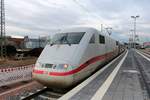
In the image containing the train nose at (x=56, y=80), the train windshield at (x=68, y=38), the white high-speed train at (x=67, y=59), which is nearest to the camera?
the train nose at (x=56, y=80)

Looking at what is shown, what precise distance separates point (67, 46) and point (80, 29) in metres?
1.67

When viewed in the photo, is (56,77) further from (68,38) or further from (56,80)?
(68,38)

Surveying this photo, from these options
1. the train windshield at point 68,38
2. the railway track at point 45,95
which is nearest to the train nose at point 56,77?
the railway track at point 45,95

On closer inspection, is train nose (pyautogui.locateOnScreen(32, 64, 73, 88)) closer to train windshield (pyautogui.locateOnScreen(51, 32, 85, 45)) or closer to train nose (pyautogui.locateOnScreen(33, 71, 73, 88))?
train nose (pyautogui.locateOnScreen(33, 71, 73, 88))

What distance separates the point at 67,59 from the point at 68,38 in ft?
6.16

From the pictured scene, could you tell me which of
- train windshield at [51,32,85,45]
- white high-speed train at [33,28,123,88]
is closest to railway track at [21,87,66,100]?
white high-speed train at [33,28,123,88]

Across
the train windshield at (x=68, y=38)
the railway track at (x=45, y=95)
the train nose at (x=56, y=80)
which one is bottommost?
the railway track at (x=45, y=95)

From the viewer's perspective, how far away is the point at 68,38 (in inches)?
360

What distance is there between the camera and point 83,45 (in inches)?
334

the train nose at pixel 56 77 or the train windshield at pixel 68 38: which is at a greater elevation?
the train windshield at pixel 68 38

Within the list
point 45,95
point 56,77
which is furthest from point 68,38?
point 45,95

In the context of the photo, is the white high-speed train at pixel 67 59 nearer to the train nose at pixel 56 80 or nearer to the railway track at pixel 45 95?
the train nose at pixel 56 80

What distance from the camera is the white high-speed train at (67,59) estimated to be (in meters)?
7.16

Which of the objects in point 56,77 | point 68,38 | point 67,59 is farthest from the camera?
point 68,38
